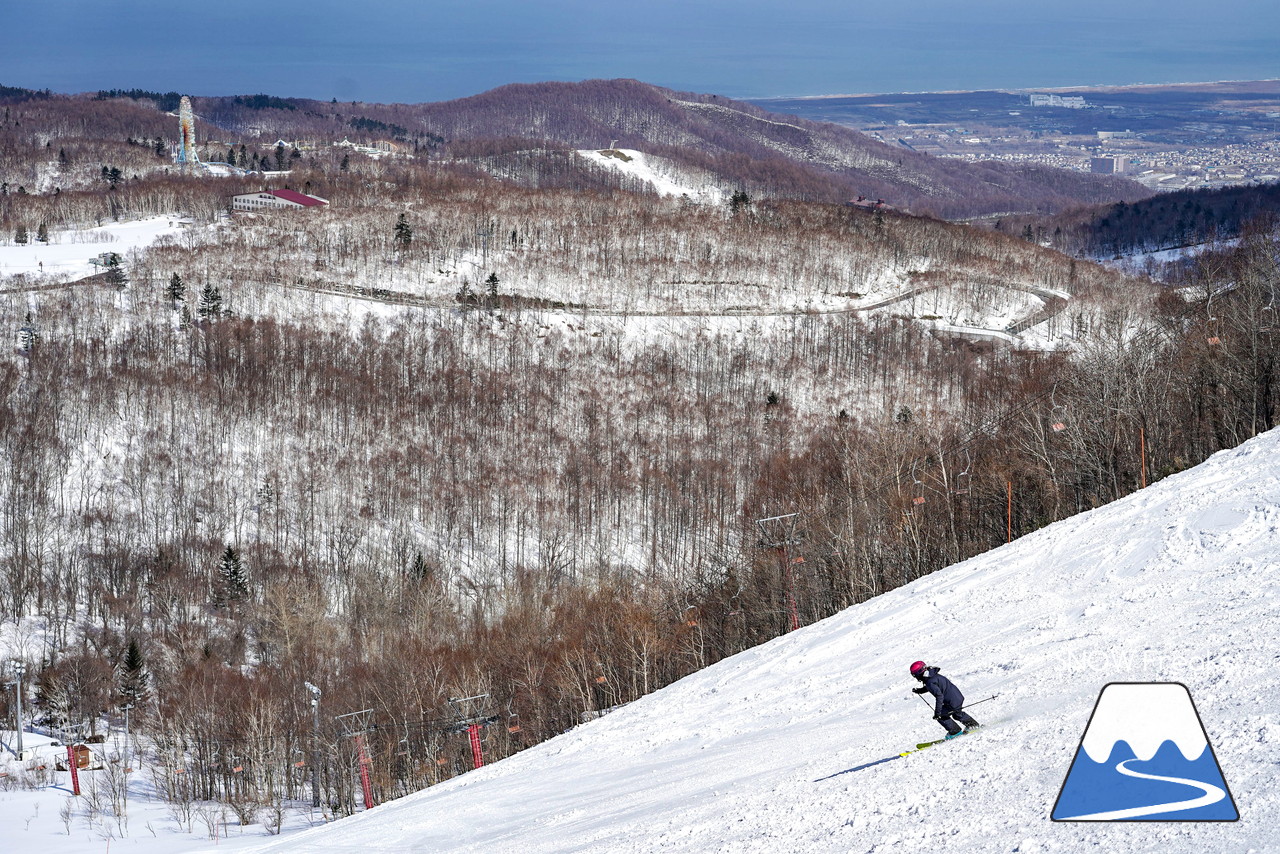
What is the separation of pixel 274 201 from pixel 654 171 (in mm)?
78402

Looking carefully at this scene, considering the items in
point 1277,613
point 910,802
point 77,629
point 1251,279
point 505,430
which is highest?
point 1251,279

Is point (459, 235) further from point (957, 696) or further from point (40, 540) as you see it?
point (957, 696)

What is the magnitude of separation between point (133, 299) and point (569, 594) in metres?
49.9

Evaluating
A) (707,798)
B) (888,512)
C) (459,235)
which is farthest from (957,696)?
(459,235)

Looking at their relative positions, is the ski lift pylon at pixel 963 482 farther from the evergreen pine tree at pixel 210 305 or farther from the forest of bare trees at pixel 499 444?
the evergreen pine tree at pixel 210 305

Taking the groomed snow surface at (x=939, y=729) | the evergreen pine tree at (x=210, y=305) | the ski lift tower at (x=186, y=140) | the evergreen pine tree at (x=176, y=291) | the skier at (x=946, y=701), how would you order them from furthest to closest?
the ski lift tower at (x=186, y=140)
the evergreen pine tree at (x=176, y=291)
the evergreen pine tree at (x=210, y=305)
the skier at (x=946, y=701)
the groomed snow surface at (x=939, y=729)

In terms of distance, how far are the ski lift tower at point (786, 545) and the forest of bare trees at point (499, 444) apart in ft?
1.31

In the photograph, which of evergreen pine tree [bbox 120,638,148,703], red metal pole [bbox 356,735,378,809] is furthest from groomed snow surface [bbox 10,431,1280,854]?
evergreen pine tree [bbox 120,638,148,703]

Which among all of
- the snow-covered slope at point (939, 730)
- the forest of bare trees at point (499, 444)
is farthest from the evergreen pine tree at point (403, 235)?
the snow-covered slope at point (939, 730)

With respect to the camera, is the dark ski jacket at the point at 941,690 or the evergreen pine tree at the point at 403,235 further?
the evergreen pine tree at the point at 403,235

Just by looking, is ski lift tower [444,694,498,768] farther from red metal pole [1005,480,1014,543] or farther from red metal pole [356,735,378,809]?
red metal pole [1005,480,1014,543]

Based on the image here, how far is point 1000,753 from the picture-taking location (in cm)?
1321

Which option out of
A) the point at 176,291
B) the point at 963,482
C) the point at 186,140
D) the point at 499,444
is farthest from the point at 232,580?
the point at 186,140

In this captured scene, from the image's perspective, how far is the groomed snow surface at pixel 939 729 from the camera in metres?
11.9
